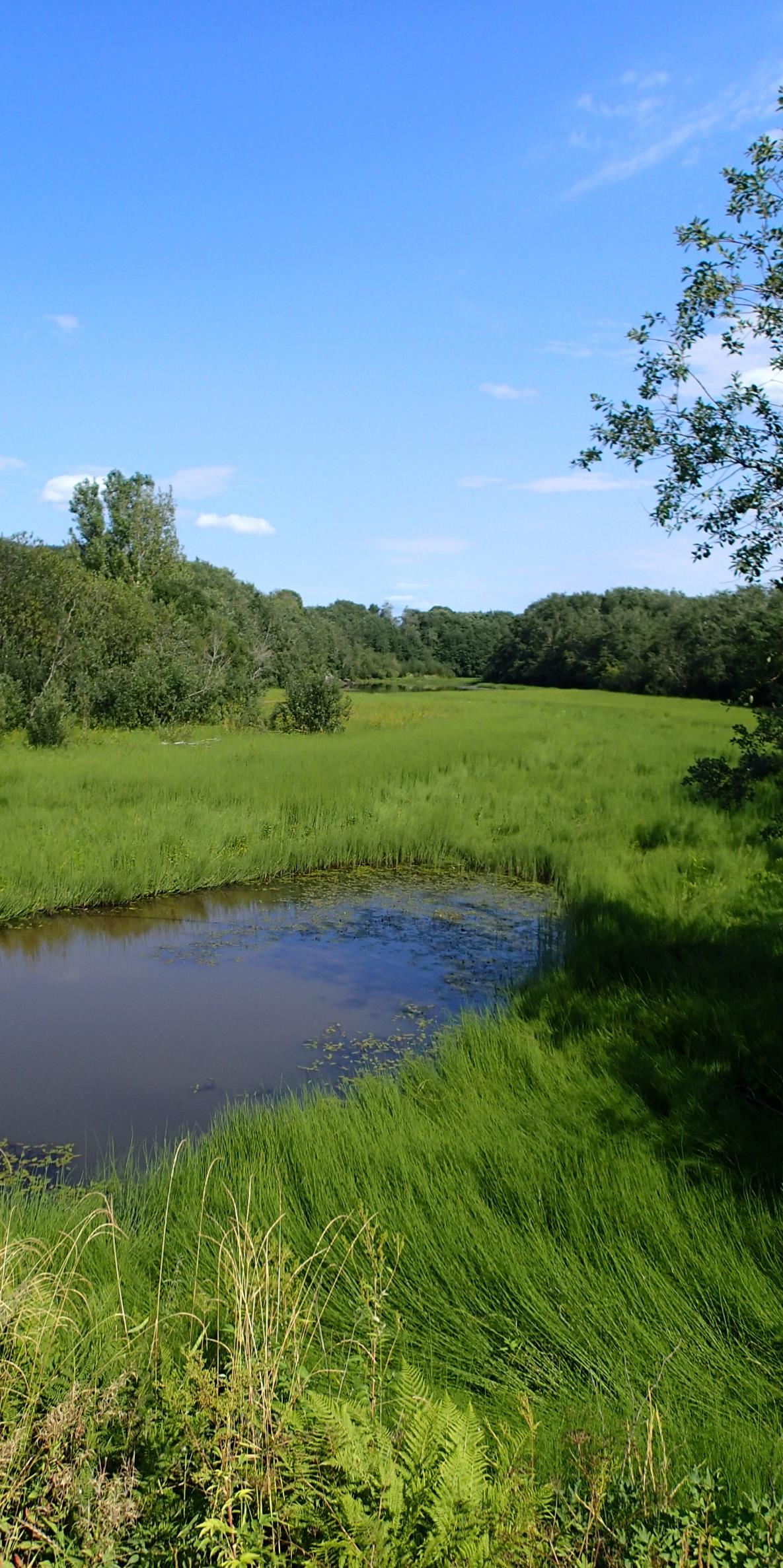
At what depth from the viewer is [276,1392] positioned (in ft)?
7.89

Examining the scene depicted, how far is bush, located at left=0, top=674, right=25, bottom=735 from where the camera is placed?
21.4 m

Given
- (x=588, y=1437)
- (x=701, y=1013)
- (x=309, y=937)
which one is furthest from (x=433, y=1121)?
(x=309, y=937)

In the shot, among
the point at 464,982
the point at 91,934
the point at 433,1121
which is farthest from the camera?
the point at 91,934

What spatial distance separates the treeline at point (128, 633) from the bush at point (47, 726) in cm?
29

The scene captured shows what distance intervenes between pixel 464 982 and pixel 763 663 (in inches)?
152

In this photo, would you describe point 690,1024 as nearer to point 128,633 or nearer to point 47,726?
point 47,726

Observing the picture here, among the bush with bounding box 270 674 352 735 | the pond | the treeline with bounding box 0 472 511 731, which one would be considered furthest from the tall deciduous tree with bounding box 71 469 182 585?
the pond

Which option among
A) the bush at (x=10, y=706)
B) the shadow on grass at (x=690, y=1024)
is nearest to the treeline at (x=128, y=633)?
the bush at (x=10, y=706)

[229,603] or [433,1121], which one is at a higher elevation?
[229,603]

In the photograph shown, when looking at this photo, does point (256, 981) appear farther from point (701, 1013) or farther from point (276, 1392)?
point (276, 1392)

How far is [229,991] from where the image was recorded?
26.3 ft

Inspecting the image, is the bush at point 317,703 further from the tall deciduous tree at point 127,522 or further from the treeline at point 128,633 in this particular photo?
the tall deciduous tree at point 127,522

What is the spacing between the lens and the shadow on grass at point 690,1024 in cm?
456

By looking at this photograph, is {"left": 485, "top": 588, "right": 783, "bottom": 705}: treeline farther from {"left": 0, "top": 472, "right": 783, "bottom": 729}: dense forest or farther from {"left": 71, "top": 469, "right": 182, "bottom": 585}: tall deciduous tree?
{"left": 71, "top": 469, "right": 182, "bottom": 585}: tall deciduous tree
